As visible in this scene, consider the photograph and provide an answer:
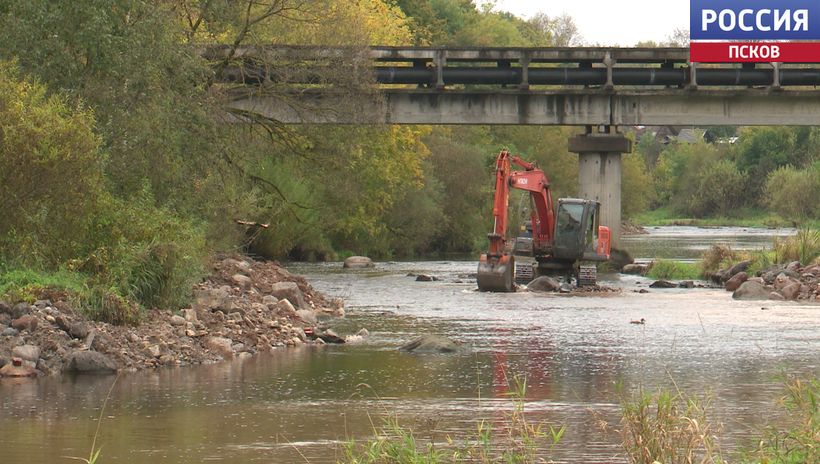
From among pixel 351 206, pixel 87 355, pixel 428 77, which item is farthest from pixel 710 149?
pixel 87 355

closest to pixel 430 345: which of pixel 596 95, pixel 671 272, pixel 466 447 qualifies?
pixel 466 447

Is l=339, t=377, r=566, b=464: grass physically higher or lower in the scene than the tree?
lower

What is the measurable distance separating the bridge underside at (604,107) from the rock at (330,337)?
20040mm

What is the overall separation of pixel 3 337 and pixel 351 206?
35216 millimetres

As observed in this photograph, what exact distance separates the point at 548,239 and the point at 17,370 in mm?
24444

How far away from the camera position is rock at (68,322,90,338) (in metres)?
19.7

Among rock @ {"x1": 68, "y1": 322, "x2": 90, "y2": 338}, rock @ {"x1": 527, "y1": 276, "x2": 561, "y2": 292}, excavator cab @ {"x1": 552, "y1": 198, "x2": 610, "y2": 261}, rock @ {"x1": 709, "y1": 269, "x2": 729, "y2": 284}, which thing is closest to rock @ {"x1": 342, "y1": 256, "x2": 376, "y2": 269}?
excavator cab @ {"x1": 552, "y1": 198, "x2": 610, "y2": 261}

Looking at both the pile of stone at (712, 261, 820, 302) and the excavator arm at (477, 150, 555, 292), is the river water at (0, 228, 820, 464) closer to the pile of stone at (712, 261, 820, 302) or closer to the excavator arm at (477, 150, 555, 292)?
the pile of stone at (712, 261, 820, 302)

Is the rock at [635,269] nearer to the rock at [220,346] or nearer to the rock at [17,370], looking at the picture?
the rock at [220,346]

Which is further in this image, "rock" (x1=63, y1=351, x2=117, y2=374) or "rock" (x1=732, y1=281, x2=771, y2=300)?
"rock" (x1=732, y1=281, x2=771, y2=300)

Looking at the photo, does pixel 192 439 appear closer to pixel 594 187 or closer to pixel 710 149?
pixel 594 187

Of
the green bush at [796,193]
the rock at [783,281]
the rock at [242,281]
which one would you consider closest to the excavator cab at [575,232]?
the rock at [783,281]

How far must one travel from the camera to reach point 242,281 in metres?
28.3

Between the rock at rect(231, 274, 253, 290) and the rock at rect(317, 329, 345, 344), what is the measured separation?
4264mm
